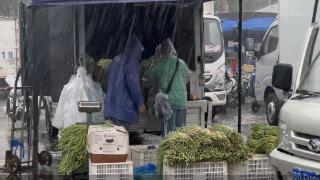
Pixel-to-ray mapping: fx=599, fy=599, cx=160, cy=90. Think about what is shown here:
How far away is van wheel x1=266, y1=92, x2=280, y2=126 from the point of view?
11645 mm

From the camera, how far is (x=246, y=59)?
65.2 ft

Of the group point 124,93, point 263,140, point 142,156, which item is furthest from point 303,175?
point 124,93

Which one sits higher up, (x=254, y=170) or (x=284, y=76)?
(x=284, y=76)

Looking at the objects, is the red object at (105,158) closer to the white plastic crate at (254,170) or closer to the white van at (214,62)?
the white plastic crate at (254,170)

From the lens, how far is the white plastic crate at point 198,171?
235 inches

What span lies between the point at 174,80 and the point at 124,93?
28.2 inches

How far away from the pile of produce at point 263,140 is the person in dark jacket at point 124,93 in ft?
6.10

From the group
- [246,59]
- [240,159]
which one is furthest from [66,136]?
[246,59]

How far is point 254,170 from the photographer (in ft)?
20.8

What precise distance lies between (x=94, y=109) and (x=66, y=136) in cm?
55

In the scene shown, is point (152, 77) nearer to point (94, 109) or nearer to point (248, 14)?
point (94, 109)

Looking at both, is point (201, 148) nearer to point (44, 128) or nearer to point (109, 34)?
point (109, 34)

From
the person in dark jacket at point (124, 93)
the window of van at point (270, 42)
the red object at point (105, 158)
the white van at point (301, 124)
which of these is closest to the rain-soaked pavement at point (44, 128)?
the person in dark jacket at point (124, 93)

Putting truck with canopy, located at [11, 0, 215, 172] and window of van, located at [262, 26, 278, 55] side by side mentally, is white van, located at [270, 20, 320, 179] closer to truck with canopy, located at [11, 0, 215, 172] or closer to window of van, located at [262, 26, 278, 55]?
truck with canopy, located at [11, 0, 215, 172]
